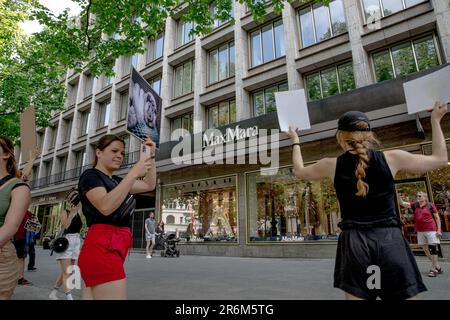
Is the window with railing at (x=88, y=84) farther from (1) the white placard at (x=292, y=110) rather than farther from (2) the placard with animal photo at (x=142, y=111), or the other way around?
(1) the white placard at (x=292, y=110)

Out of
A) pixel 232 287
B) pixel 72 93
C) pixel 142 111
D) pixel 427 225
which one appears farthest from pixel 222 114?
pixel 72 93

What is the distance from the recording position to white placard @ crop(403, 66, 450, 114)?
203 cm

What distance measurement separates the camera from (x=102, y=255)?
6.15ft

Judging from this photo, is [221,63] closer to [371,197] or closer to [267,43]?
[267,43]

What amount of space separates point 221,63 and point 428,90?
52.6ft

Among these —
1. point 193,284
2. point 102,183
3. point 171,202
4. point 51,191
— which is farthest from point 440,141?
point 51,191

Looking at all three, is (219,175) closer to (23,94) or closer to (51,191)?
(23,94)

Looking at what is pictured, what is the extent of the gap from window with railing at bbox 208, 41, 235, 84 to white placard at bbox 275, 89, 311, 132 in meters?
14.6

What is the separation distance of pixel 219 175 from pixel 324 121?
610cm

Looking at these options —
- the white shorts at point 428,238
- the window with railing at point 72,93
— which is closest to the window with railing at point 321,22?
the white shorts at point 428,238

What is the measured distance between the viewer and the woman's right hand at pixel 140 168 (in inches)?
77.1

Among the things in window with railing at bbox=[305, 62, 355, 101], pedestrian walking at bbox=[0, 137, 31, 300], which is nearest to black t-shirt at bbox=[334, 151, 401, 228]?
pedestrian walking at bbox=[0, 137, 31, 300]

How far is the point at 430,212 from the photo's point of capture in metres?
7.04

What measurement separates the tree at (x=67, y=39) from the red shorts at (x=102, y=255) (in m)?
8.51
